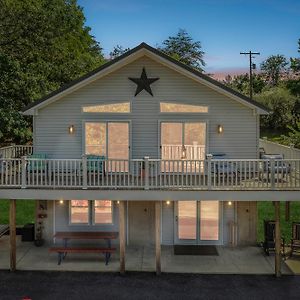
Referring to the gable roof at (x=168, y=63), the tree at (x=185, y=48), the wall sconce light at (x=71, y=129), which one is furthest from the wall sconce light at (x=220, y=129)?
the tree at (x=185, y=48)

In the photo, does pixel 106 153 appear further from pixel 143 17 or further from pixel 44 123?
pixel 143 17

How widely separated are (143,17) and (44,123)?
3956 inches

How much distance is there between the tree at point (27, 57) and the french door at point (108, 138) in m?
6.95

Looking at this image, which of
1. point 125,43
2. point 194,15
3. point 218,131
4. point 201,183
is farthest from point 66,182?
point 194,15

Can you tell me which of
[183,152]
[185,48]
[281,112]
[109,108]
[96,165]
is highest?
[185,48]

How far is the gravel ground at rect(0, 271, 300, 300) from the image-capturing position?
13.3 meters

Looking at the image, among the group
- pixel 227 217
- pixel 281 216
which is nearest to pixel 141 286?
pixel 227 217

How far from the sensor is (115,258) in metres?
16.7

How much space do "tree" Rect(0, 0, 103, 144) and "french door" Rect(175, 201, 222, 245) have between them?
10.8 m

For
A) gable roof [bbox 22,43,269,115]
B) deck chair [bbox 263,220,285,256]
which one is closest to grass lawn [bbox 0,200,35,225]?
gable roof [bbox 22,43,269,115]

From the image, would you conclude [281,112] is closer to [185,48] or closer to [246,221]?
[185,48]

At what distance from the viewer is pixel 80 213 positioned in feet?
59.3

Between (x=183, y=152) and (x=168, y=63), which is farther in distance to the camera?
(x=183, y=152)

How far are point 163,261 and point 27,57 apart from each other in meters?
16.9
